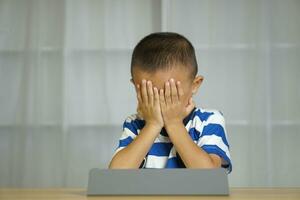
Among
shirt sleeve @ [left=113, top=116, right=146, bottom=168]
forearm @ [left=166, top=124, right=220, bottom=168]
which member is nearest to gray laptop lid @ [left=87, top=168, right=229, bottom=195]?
forearm @ [left=166, top=124, right=220, bottom=168]

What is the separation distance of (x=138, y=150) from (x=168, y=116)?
10 centimetres

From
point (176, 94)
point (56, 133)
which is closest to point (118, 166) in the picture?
point (176, 94)

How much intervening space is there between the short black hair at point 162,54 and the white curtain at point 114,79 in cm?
171

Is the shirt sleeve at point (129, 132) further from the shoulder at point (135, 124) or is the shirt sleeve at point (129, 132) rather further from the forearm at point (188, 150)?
the forearm at point (188, 150)

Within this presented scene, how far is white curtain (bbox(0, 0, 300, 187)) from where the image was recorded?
9.38 ft

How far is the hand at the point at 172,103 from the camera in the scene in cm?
104

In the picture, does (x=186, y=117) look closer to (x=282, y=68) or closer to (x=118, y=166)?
(x=118, y=166)

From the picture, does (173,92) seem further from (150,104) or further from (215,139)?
(215,139)

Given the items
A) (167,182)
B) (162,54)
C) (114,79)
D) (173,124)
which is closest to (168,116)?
(173,124)

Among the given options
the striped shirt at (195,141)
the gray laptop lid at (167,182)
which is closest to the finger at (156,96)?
the striped shirt at (195,141)

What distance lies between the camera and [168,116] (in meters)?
1.08

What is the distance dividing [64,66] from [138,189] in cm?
237

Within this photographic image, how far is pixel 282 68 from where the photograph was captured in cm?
288

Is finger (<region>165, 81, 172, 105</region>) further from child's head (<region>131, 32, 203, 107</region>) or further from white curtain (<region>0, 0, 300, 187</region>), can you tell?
white curtain (<region>0, 0, 300, 187</region>)
